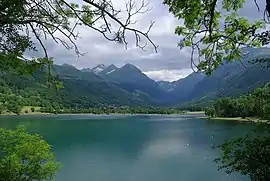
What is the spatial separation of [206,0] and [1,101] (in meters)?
180

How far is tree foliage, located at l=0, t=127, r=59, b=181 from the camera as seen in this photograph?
68.5 feet

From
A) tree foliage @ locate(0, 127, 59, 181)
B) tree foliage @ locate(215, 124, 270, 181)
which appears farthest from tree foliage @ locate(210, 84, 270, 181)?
tree foliage @ locate(0, 127, 59, 181)

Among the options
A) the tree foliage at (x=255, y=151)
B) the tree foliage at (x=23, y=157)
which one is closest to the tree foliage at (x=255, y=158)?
the tree foliage at (x=255, y=151)

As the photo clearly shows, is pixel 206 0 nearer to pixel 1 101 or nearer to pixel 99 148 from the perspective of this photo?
pixel 99 148

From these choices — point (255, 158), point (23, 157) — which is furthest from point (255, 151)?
point (23, 157)

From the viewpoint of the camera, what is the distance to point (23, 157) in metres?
22.0

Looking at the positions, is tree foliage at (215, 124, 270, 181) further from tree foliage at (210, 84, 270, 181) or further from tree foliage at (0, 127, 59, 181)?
tree foliage at (0, 127, 59, 181)

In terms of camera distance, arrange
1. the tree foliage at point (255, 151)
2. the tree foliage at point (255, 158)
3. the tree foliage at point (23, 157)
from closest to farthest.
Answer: the tree foliage at point (255, 158) < the tree foliage at point (255, 151) < the tree foliage at point (23, 157)

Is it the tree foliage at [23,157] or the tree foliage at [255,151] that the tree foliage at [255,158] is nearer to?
the tree foliage at [255,151]

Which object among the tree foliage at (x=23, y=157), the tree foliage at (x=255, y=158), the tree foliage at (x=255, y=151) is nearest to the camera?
the tree foliage at (x=255, y=158)

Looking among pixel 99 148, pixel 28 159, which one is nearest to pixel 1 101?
pixel 99 148

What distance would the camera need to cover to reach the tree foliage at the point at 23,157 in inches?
822

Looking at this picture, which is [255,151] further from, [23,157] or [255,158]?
[23,157]

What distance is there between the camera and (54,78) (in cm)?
544
